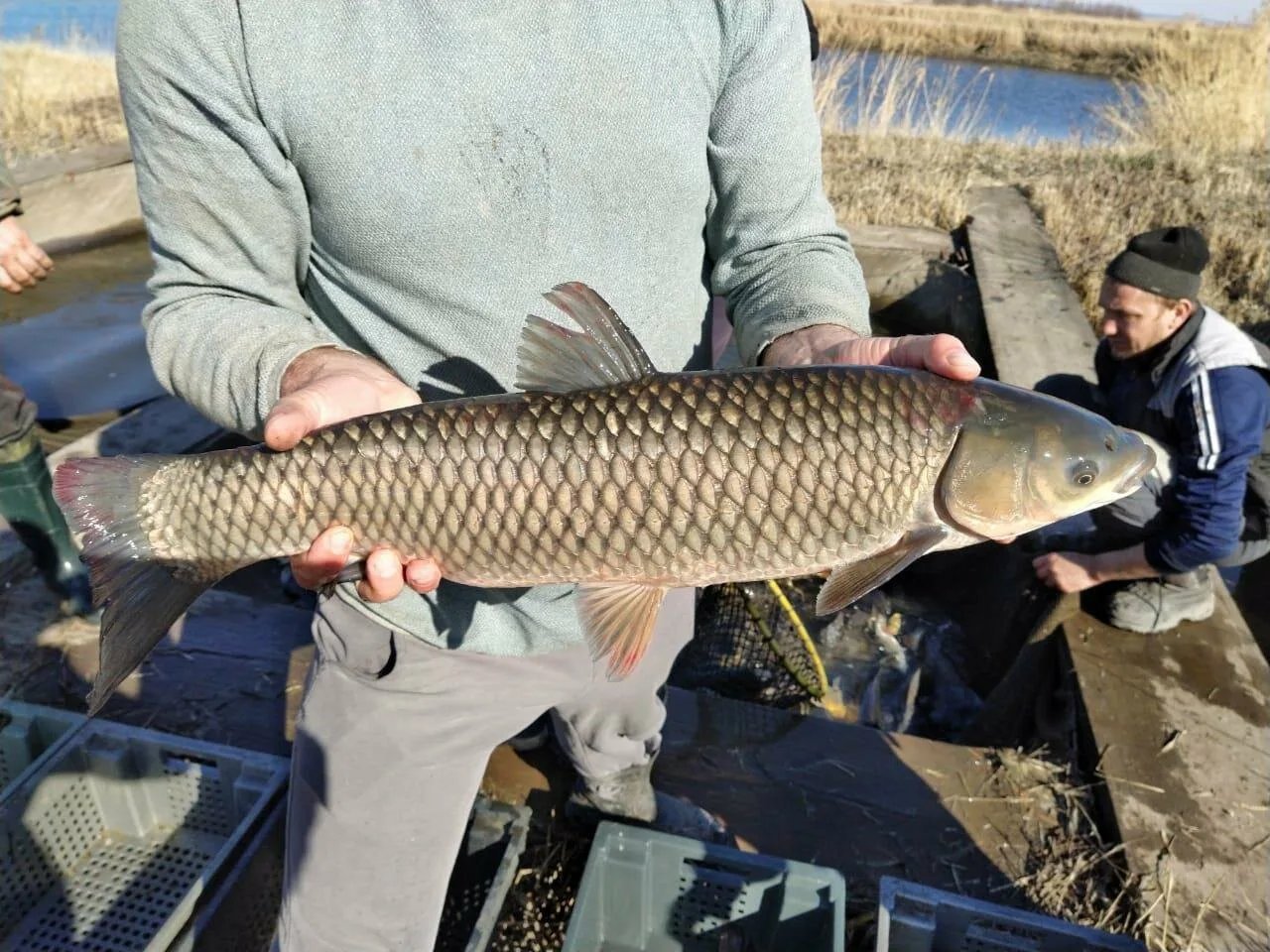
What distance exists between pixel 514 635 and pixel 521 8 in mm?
1058

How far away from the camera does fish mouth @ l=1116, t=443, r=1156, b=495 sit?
5.26 ft

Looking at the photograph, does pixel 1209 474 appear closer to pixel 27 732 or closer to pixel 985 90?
pixel 27 732

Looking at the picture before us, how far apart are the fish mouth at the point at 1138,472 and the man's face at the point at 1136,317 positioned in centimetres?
225

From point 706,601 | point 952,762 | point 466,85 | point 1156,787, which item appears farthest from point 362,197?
point 706,601

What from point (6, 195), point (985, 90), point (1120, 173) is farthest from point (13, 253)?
point (985, 90)

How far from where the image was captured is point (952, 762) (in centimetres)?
290

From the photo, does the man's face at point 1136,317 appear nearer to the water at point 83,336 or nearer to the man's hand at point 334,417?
the man's hand at point 334,417

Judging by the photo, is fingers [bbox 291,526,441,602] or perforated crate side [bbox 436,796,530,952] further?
perforated crate side [bbox 436,796,530,952]

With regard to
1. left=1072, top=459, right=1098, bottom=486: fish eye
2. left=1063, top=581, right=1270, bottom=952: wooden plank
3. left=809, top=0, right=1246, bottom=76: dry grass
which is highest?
left=1072, top=459, right=1098, bottom=486: fish eye

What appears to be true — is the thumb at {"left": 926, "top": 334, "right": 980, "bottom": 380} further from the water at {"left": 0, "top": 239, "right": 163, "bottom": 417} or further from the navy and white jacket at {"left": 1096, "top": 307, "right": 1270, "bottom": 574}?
the water at {"left": 0, "top": 239, "right": 163, "bottom": 417}

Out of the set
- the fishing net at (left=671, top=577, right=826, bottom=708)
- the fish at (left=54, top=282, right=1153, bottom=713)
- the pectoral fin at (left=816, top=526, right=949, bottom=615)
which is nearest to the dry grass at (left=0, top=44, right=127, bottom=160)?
the fishing net at (left=671, top=577, right=826, bottom=708)

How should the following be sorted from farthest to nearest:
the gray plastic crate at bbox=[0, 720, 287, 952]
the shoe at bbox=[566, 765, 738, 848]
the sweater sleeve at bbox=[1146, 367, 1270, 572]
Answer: the sweater sleeve at bbox=[1146, 367, 1270, 572] → the shoe at bbox=[566, 765, 738, 848] → the gray plastic crate at bbox=[0, 720, 287, 952]

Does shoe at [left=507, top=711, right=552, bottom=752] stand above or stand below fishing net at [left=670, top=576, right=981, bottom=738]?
above

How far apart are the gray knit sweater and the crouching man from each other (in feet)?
6.84
